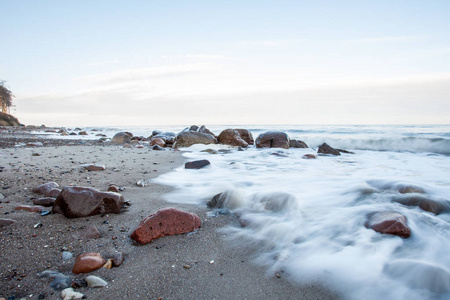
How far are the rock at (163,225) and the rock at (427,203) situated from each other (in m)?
1.96

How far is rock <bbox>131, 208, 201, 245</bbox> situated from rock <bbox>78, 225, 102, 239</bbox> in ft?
0.79

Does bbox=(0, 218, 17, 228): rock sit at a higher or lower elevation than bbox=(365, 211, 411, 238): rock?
higher

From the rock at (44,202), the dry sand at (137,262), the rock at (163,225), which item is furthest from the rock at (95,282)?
the rock at (44,202)

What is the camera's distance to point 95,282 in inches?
48.1

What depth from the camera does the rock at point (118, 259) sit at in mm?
1392

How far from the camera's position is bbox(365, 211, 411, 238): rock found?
1.72 meters

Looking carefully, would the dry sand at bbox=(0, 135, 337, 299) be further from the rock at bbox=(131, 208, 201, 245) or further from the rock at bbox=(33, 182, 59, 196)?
the rock at bbox=(33, 182, 59, 196)

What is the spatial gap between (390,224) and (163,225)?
1566 mm

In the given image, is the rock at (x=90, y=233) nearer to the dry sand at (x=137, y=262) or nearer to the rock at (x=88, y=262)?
the dry sand at (x=137, y=262)

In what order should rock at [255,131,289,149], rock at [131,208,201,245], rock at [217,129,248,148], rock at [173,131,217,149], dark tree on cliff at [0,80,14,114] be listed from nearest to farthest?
rock at [131,208,201,245]
rock at [255,131,289,149]
rock at [173,131,217,149]
rock at [217,129,248,148]
dark tree on cliff at [0,80,14,114]

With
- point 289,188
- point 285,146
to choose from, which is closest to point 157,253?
point 289,188

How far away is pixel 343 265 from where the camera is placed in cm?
143

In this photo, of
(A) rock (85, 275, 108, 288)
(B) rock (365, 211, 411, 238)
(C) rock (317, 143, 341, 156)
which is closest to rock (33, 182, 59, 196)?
(A) rock (85, 275, 108, 288)

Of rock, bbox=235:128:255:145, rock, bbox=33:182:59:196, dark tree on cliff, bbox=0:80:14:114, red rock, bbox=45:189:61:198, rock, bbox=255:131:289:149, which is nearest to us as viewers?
red rock, bbox=45:189:61:198
